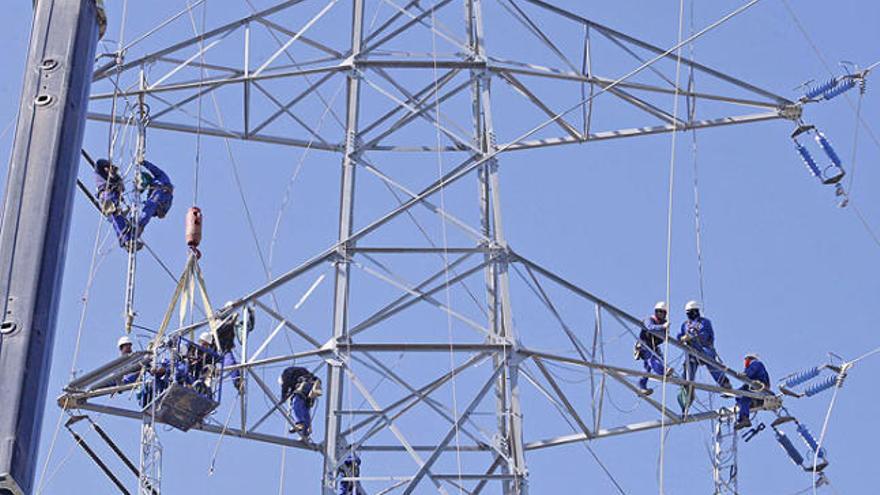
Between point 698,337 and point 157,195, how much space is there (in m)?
7.28

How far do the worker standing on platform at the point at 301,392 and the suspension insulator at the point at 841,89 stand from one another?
754 cm

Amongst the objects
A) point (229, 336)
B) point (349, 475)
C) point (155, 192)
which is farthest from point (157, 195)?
point (349, 475)

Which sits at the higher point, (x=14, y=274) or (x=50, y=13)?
(x=50, y=13)

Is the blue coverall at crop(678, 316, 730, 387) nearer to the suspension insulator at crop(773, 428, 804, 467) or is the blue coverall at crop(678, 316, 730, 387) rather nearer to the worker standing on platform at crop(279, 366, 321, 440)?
the suspension insulator at crop(773, 428, 804, 467)

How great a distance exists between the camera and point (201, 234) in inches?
1111

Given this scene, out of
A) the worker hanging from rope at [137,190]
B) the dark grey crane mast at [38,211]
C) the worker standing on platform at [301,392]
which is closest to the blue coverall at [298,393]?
the worker standing on platform at [301,392]

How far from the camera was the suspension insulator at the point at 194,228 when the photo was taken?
2805 centimetres

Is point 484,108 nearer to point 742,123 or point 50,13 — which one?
point 742,123

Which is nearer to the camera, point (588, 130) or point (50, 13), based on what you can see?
point (50, 13)

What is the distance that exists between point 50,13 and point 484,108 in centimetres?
940

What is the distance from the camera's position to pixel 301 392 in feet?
98.1

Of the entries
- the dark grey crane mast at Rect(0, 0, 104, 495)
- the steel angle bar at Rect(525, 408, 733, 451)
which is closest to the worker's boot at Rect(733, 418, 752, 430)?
the steel angle bar at Rect(525, 408, 733, 451)

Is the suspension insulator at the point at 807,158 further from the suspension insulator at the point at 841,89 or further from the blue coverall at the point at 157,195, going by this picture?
the blue coverall at the point at 157,195

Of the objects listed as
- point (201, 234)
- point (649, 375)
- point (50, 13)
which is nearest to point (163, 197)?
point (201, 234)
